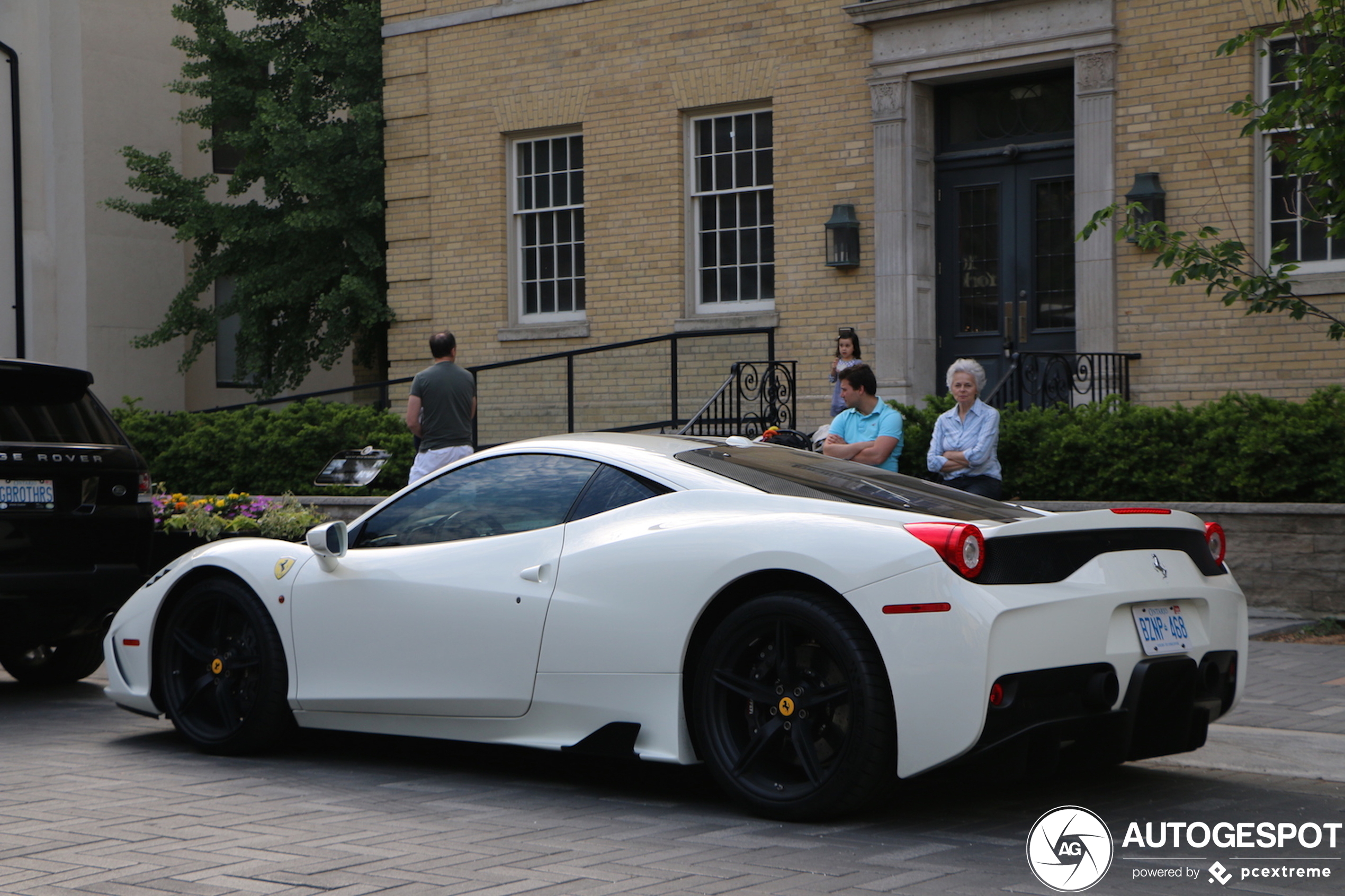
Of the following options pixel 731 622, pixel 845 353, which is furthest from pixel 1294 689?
pixel 845 353

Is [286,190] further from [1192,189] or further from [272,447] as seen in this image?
[1192,189]

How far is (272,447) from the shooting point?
53.3 feet

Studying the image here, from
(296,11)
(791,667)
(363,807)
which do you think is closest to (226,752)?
(363,807)

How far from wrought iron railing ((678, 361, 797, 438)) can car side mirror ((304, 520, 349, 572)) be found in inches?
352

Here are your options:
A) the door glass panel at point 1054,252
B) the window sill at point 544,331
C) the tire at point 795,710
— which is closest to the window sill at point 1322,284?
the door glass panel at point 1054,252

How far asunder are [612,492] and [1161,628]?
6.78 feet

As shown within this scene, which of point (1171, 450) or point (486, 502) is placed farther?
point (1171, 450)

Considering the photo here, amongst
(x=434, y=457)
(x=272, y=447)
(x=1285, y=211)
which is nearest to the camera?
(x=434, y=457)

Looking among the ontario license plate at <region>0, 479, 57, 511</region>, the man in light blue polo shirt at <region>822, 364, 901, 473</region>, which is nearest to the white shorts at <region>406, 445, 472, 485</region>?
the man in light blue polo shirt at <region>822, 364, 901, 473</region>

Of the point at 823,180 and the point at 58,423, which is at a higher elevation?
the point at 823,180

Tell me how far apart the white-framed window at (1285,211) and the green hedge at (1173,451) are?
108 inches

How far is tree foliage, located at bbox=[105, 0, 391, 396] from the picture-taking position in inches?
775

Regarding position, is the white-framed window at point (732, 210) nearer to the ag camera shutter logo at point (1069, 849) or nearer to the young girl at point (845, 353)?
the young girl at point (845, 353)

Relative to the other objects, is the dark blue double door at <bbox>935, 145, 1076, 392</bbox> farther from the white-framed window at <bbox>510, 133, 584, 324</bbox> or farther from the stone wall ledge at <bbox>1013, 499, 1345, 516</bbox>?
the white-framed window at <bbox>510, 133, 584, 324</bbox>
